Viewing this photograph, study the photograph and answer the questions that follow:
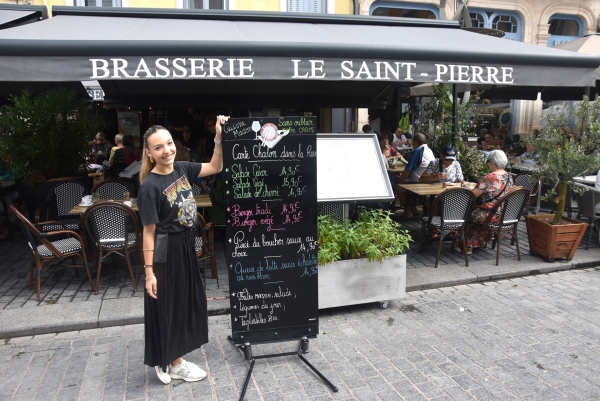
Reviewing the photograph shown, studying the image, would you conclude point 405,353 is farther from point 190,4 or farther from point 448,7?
point 448,7

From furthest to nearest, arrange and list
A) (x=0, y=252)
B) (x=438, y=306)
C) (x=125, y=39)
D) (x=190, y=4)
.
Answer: (x=190, y=4) < (x=0, y=252) < (x=438, y=306) < (x=125, y=39)

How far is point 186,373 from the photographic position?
3.37 metres

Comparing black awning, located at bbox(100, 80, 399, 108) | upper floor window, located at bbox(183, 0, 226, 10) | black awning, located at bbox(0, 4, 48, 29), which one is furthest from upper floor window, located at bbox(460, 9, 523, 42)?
black awning, located at bbox(0, 4, 48, 29)

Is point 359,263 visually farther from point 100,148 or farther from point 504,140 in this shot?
point 504,140

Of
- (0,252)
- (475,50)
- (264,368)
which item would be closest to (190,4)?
(0,252)

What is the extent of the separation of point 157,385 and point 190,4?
9.06 metres

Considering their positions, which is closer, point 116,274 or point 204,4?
point 116,274

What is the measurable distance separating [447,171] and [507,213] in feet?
4.97

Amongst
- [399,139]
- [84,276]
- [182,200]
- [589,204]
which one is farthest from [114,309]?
[399,139]

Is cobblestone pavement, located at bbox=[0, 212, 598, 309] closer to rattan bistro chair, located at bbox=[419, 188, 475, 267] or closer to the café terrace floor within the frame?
the café terrace floor

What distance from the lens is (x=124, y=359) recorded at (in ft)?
12.1

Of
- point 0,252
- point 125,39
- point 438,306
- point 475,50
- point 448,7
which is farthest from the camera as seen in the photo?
point 448,7

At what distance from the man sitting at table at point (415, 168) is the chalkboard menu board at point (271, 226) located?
15.3 ft

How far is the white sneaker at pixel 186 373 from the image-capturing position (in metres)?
3.37
